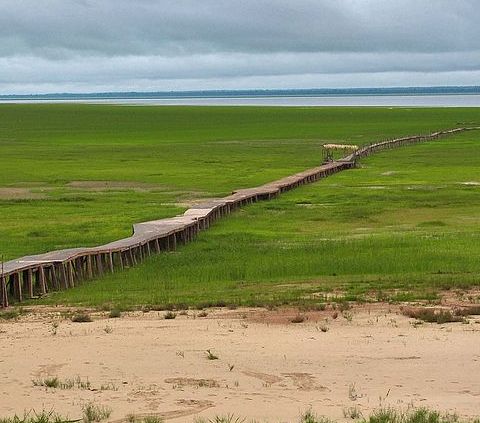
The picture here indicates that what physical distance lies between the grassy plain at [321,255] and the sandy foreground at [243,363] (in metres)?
2.14

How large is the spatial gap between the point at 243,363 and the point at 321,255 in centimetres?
1160

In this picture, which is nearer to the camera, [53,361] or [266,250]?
[53,361]

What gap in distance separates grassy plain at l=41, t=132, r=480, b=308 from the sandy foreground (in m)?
2.14

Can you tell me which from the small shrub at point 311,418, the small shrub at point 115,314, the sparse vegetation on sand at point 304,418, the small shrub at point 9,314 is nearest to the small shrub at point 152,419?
the sparse vegetation on sand at point 304,418

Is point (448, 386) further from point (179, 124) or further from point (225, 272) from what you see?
point (179, 124)

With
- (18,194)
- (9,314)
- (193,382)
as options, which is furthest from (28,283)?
(18,194)

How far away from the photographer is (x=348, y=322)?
16.9 metres

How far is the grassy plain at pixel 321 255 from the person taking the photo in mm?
20406

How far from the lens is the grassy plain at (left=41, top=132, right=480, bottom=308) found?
20.4 meters

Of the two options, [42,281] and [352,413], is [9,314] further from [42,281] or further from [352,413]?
[352,413]

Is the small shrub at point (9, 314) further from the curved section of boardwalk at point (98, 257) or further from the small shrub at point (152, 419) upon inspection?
the small shrub at point (152, 419)

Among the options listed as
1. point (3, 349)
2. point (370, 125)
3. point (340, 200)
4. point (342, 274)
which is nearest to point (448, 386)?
point (3, 349)

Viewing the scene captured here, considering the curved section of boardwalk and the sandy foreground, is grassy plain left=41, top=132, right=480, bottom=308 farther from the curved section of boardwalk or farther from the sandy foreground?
the sandy foreground

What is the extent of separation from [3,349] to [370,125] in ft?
322
